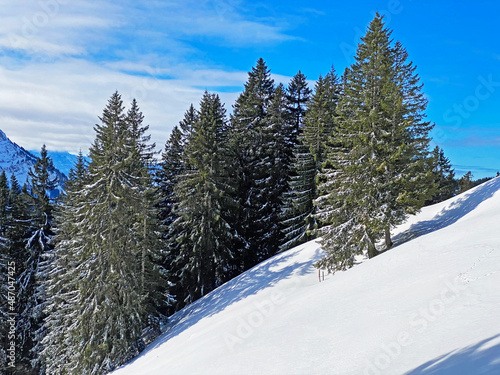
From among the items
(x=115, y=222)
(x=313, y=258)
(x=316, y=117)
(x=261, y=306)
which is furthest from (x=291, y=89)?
(x=261, y=306)

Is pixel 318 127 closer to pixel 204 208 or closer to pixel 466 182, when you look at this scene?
pixel 204 208

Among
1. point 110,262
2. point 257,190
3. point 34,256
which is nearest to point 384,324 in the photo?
point 110,262

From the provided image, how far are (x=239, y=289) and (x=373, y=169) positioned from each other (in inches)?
447

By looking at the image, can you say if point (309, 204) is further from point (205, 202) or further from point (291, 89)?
point (291, 89)

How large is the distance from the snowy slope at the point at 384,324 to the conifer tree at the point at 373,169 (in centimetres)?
268

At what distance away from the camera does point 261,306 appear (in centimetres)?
1573

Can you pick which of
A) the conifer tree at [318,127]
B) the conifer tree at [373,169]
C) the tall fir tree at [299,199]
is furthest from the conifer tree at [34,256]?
the conifer tree at [373,169]

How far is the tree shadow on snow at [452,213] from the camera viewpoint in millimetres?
18859

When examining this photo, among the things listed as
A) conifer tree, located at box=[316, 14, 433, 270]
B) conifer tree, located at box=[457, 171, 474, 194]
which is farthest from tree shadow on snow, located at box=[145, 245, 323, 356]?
conifer tree, located at box=[457, 171, 474, 194]

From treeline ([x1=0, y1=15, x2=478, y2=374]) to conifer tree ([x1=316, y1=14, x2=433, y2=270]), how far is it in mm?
78

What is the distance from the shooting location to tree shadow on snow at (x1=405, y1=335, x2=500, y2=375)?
5031 mm

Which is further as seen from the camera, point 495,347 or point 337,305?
A: point 337,305

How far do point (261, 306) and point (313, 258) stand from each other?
24.8 feet

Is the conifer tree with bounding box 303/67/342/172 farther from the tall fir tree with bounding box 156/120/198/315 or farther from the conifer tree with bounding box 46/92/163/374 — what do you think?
the conifer tree with bounding box 46/92/163/374
